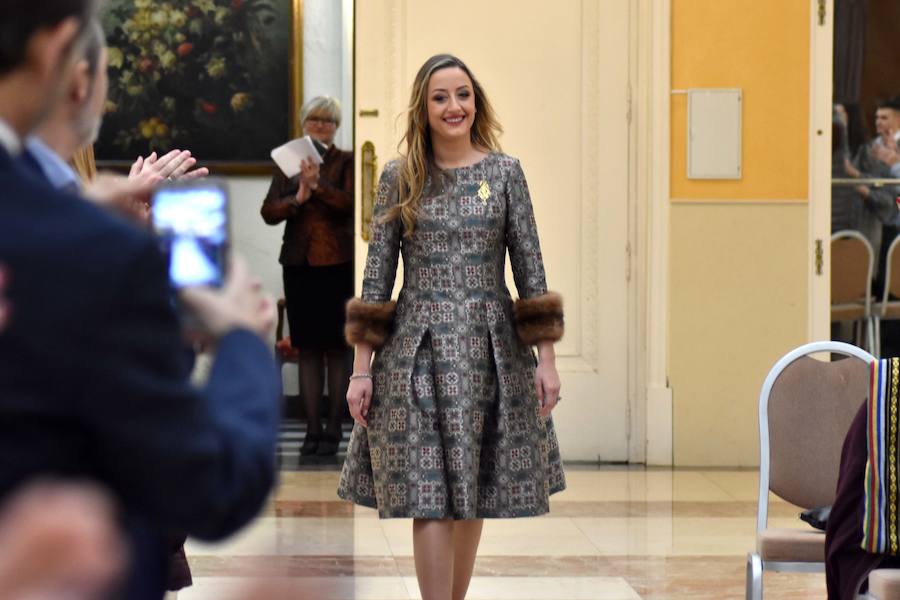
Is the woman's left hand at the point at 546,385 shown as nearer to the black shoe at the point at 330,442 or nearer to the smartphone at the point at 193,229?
the smartphone at the point at 193,229

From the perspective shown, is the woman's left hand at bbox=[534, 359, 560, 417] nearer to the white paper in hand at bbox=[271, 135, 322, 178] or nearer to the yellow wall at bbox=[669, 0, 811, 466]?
the yellow wall at bbox=[669, 0, 811, 466]

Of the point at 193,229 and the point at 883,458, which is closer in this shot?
the point at 193,229

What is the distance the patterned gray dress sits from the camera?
13.4 feet

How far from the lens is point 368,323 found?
13.6 feet

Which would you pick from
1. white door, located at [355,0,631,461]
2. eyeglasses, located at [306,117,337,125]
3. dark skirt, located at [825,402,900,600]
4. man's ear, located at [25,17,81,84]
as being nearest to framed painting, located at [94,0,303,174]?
eyeglasses, located at [306,117,337,125]

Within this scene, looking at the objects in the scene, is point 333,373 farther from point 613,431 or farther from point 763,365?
point 763,365

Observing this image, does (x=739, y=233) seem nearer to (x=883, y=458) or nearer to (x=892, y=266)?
(x=892, y=266)

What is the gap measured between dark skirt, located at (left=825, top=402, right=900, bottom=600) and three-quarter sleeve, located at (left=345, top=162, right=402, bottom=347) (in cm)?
148

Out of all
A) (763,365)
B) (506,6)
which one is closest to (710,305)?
(763,365)

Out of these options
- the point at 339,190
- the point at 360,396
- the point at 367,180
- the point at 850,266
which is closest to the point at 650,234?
the point at 850,266

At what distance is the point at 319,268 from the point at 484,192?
4.43 meters

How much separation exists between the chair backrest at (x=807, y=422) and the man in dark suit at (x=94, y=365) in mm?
2778

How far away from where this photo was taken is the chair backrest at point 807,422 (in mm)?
3727

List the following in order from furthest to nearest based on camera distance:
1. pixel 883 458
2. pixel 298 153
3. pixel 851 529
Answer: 1. pixel 298 153
2. pixel 851 529
3. pixel 883 458
